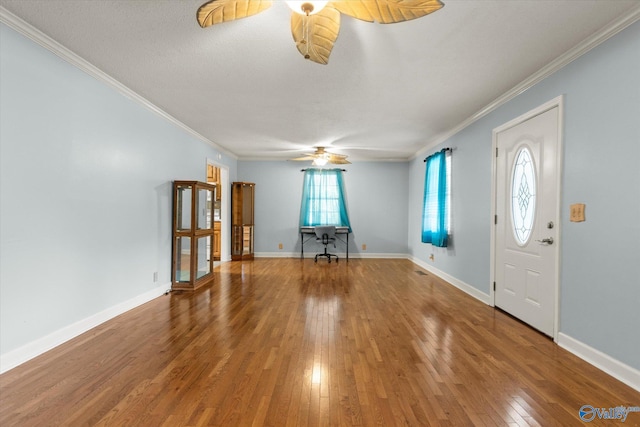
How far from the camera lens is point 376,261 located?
681 cm

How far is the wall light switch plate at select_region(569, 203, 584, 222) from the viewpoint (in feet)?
7.55

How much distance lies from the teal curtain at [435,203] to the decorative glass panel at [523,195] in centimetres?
164

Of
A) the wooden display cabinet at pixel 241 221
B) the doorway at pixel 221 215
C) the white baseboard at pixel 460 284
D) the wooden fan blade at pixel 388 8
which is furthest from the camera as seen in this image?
the wooden display cabinet at pixel 241 221

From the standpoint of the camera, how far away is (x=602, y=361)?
208 centimetres

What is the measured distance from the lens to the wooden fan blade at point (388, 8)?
139cm

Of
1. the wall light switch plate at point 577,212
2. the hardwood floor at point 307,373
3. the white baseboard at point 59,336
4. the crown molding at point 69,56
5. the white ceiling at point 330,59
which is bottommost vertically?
the hardwood floor at point 307,373

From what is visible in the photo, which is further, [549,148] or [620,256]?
[549,148]

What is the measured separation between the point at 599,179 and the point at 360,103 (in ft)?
7.83

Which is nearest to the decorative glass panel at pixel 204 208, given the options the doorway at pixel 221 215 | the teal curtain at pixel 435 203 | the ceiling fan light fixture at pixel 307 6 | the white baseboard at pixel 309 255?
the doorway at pixel 221 215

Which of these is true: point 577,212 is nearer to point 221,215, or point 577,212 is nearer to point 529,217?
point 529,217

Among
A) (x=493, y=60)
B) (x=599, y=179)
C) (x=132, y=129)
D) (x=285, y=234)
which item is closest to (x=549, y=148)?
(x=599, y=179)

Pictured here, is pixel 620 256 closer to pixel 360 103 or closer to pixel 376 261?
pixel 360 103

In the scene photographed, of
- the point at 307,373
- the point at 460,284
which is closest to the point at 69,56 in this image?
the point at 307,373

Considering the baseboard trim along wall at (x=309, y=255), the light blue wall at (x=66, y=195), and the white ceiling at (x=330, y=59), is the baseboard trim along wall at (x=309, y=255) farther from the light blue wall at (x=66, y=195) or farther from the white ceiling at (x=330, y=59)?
the white ceiling at (x=330, y=59)
